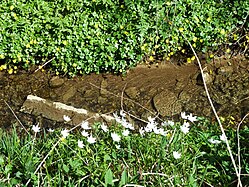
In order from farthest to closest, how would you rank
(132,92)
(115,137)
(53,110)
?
(132,92)
(53,110)
(115,137)

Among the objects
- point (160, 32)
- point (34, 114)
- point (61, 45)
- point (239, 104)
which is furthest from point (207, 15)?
point (34, 114)

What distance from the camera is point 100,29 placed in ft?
17.0

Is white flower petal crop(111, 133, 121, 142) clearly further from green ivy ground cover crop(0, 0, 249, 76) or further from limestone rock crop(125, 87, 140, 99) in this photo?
green ivy ground cover crop(0, 0, 249, 76)

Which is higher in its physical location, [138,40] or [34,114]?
[138,40]

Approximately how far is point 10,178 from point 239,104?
2.81m

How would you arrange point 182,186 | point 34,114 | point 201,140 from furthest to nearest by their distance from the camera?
point 34,114 < point 201,140 < point 182,186

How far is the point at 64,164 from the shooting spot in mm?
2725

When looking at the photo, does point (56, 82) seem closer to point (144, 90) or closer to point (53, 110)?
point (53, 110)

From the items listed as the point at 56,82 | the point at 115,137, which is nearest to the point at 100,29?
the point at 56,82

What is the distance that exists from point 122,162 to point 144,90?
2310 millimetres

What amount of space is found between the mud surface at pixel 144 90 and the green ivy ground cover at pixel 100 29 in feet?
0.47

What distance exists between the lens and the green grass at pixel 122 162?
8.76 ft

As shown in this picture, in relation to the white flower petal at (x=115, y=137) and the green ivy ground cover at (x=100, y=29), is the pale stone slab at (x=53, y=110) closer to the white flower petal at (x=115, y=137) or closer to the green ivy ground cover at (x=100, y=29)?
the green ivy ground cover at (x=100, y=29)

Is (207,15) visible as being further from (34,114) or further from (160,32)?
(34,114)
